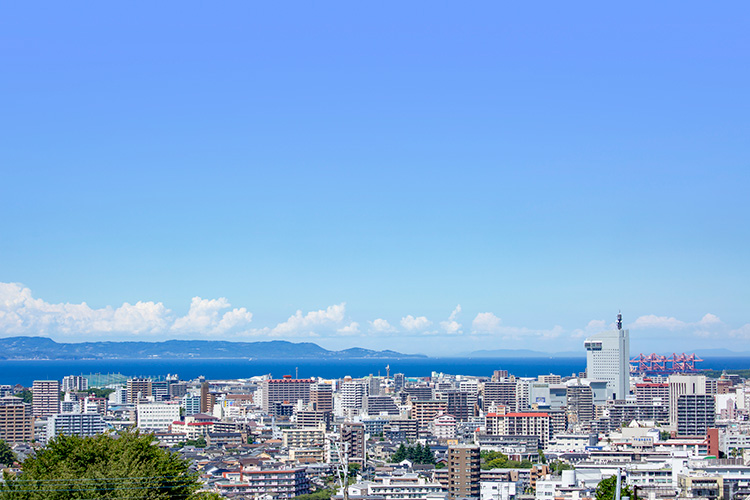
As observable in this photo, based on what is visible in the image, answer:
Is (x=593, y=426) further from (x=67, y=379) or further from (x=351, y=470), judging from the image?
(x=67, y=379)

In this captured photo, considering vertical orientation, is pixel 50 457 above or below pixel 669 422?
above

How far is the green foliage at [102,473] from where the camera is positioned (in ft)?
16.4

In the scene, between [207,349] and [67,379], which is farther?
[207,349]

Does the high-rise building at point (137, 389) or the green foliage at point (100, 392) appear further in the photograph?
the green foliage at point (100, 392)

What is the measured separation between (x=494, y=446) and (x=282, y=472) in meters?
7.19

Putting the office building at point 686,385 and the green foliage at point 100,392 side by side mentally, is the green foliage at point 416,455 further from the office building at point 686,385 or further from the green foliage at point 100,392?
the green foliage at point 100,392

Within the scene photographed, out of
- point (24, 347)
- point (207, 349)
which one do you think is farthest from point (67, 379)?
point (207, 349)

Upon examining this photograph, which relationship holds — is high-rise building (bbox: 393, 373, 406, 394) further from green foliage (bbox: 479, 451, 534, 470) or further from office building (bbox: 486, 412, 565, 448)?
green foliage (bbox: 479, 451, 534, 470)

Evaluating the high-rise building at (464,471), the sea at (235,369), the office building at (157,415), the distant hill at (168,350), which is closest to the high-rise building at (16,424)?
the office building at (157,415)

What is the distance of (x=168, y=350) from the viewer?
105750 millimetres

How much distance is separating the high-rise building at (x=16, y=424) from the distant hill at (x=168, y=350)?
69.9 metres

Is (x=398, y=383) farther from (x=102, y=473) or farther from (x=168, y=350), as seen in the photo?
(x=168, y=350)

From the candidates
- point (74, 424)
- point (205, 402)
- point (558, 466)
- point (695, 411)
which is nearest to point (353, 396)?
point (205, 402)

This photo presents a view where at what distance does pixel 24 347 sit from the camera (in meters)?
91.4
